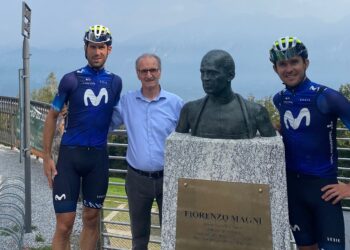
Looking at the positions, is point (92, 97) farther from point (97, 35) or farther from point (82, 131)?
point (97, 35)

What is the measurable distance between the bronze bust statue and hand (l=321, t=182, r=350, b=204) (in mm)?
572

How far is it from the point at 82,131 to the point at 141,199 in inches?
32.4

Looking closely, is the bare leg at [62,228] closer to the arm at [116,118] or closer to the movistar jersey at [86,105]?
the movistar jersey at [86,105]

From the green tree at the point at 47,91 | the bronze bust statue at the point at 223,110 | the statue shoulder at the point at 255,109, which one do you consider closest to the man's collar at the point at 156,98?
the bronze bust statue at the point at 223,110

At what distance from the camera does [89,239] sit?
453cm

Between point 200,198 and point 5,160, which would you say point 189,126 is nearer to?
point 200,198

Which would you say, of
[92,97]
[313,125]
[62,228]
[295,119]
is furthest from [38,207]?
[313,125]

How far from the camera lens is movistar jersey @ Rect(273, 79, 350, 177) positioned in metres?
3.42

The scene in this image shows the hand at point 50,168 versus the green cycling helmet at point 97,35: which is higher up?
the green cycling helmet at point 97,35

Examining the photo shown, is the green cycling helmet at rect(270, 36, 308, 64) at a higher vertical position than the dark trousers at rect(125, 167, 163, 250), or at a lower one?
higher

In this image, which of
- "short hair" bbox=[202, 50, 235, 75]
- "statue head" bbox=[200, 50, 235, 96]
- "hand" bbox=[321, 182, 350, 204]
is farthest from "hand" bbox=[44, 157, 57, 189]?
"hand" bbox=[321, 182, 350, 204]

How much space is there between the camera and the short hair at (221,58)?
3379mm

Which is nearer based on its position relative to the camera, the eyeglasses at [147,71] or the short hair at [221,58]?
the short hair at [221,58]

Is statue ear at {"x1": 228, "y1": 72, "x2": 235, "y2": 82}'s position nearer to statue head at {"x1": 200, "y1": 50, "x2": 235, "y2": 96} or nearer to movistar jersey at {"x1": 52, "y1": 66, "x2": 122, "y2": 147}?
statue head at {"x1": 200, "y1": 50, "x2": 235, "y2": 96}
